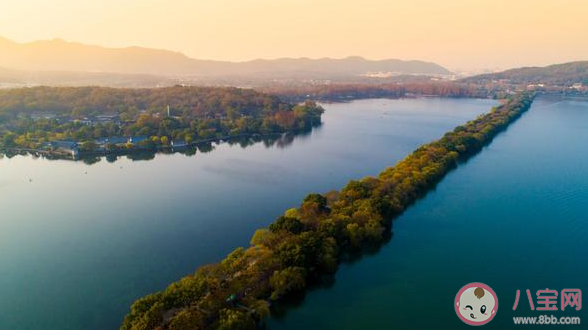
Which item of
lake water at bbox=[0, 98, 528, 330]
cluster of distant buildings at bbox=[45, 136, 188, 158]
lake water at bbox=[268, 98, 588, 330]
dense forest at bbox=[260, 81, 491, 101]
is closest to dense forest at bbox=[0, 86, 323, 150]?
cluster of distant buildings at bbox=[45, 136, 188, 158]

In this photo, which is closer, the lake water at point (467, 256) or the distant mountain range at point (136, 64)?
the lake water at point (467, 256)

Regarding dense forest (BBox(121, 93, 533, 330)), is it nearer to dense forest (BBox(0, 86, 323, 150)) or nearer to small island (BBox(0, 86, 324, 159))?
small island (BBox(0, 86, 324, 159))

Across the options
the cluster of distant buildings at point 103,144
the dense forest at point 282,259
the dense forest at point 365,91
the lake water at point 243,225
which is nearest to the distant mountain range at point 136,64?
the dense forest at point 365,91

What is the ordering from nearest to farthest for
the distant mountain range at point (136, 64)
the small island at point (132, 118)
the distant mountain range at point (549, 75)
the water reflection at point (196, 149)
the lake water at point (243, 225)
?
the lake water at point (243, 225)
the water reflection at point (196, 149)
the small island at point (132, 118)
the distant mountain range at point (549, 75)
the distant mountain range at point (136, 64)

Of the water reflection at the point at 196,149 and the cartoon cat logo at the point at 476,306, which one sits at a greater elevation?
the water reflection at the point at 196,149

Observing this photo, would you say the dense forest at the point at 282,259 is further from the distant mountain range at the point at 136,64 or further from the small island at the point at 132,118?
the distant mountain range at the point at 136,64

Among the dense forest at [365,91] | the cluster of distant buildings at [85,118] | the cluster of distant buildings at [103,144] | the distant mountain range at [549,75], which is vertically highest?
the distant mountain range at [549,75]
